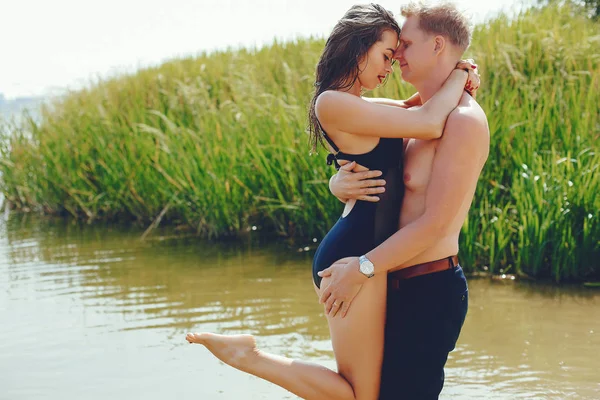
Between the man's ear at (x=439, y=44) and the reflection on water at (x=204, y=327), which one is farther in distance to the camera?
the reflection on water at (x=204, y=327)

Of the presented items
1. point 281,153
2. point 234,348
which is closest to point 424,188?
point 234,348

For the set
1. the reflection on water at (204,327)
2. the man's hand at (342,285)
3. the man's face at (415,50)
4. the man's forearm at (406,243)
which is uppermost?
the man's face at (415,50)

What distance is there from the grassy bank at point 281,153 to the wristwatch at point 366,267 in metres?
3.20

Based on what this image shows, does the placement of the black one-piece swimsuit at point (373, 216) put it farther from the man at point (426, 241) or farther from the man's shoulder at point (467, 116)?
the man's shoulder at point (467, 116)

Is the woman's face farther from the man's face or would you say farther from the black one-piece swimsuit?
the black one-piece swimsuit

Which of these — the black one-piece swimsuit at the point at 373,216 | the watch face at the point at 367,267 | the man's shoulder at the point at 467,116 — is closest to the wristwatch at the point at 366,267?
the watch face at the point at 367,267

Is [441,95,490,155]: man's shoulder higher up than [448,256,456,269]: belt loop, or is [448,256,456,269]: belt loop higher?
[441,95,490,155]: man's shoulder

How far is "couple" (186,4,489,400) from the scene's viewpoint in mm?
2740

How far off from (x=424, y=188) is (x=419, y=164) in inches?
3.4

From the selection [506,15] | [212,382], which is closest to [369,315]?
[212,382]

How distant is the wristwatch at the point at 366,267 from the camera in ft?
8.98

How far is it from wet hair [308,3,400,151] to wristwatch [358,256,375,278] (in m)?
0.61

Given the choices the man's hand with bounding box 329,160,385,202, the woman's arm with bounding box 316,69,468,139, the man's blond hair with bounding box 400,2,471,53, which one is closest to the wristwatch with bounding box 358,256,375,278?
the man's hand with bounding box 329,160,385,202

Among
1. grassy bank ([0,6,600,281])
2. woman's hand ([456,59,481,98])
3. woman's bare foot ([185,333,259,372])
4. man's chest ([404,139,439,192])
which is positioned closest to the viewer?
man's chest ([404,139,439,192])
